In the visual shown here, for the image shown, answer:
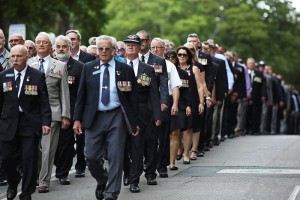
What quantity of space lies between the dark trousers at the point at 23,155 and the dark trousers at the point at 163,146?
9.84 feet

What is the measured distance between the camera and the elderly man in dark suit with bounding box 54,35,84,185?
1453 centimetres

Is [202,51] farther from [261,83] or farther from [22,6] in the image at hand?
[22,6]

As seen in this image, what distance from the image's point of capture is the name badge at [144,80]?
1355 centimetres

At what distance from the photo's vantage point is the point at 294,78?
71.2 m

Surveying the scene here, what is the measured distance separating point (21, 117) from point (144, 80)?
203 centimetres

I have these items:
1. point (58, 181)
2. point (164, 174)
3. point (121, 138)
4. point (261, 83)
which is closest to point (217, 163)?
point (164, 174)

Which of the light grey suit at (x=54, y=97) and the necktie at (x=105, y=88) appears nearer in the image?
the necktie at (x=105, y=88)

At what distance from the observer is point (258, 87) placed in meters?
28.2

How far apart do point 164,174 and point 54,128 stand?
2038mm

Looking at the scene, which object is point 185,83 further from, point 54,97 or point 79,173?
point 54,97

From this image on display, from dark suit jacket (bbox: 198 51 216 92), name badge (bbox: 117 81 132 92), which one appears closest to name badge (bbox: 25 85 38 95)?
name badge (bbox: 117 81 132 92)

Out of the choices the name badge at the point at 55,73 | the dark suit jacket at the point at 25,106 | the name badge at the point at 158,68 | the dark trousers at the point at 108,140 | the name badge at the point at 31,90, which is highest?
the name badge at the point at 158,68

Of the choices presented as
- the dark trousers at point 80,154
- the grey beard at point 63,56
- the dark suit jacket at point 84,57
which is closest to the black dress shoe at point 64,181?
the dark trousers at point 80,154

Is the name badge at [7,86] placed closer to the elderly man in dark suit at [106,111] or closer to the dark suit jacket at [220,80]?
the elderly man in dark suit at [106,111]
